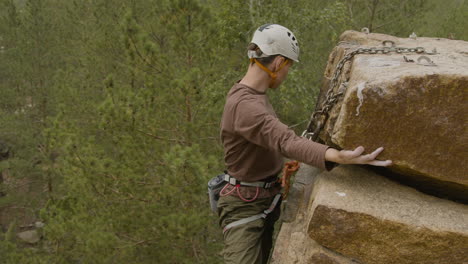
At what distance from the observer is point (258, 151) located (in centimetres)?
237

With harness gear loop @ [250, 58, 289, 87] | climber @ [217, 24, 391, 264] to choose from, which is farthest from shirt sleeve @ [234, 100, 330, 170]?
harness gear loop @ [250, 58, 289, 87]

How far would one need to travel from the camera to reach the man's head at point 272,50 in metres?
2.29

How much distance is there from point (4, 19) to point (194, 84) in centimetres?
984

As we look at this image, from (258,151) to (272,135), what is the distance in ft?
1.36

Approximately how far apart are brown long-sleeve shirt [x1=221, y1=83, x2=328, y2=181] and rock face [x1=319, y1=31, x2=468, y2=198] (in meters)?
0.23

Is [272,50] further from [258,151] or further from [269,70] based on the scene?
[258,151]

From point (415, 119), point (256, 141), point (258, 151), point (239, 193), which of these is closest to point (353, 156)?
point (415, 119)

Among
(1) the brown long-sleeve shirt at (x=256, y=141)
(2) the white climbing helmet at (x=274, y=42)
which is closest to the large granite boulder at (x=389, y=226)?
(1) the brown long-sleeve shirt at (x=256, y=141)

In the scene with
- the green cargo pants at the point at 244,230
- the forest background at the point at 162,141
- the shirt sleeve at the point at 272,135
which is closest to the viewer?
the shirt sleeve at the point at 272,135

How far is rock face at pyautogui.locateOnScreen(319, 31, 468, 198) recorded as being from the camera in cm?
175

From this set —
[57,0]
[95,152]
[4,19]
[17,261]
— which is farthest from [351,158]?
[57,0]

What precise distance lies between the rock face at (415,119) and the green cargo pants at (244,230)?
2.77 feet

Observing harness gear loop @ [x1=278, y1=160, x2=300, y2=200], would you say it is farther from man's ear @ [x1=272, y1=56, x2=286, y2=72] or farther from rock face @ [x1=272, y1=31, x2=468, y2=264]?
man's ear @ [x1=272, y1=56, x2=286, y2=72]

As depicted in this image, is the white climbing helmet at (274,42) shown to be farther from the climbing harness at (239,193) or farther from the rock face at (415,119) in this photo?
the climbing harness at (239,193)
